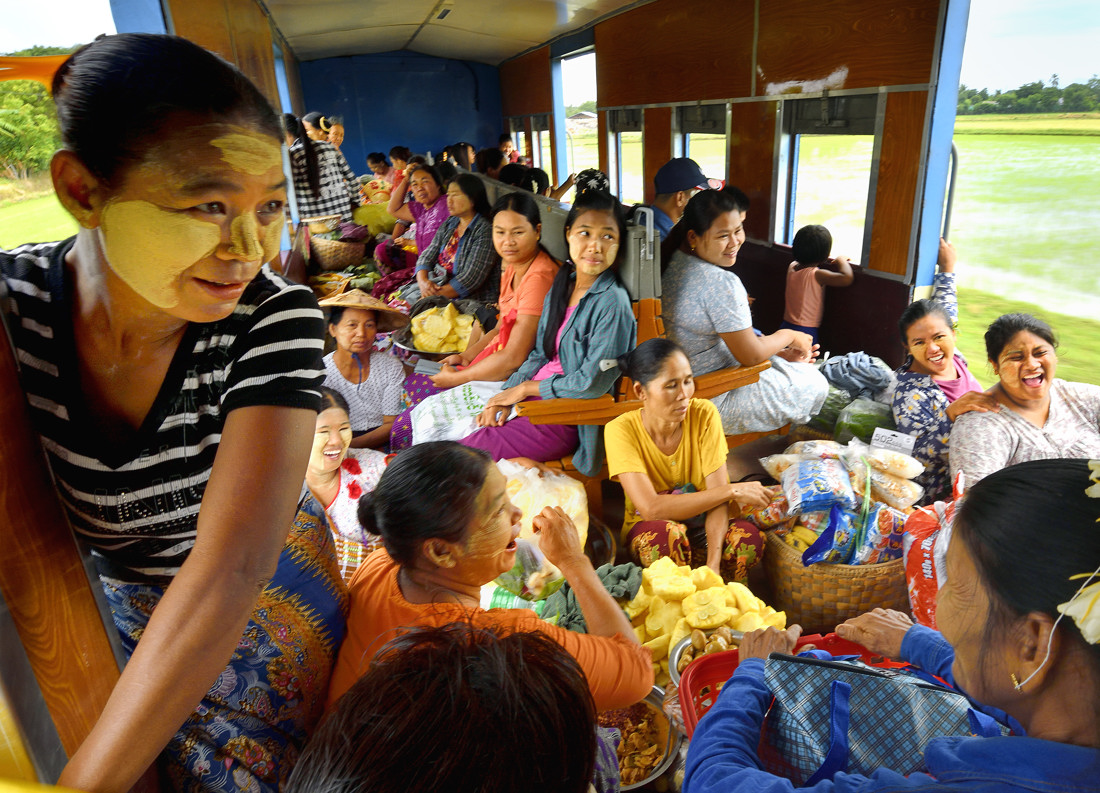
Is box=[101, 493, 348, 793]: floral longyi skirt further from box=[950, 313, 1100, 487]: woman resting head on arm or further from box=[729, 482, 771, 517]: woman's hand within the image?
box=[950, 313, 1100, 487]: woman resting head on arm

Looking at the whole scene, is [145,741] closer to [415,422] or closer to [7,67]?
[7,67]

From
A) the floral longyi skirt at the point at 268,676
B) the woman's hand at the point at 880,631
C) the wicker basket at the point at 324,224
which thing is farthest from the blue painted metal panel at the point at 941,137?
the wicker basket at the point at 324,224

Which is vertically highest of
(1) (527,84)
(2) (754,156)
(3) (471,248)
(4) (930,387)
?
(1) (527,84)

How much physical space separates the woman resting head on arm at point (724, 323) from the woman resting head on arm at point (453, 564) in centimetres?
170

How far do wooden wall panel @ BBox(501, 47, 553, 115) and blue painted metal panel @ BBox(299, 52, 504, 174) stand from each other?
540 mm

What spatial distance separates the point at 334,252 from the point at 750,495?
486 centimetres

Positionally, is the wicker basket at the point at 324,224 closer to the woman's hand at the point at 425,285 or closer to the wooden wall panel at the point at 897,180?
the woman's hand at the point at 425,285

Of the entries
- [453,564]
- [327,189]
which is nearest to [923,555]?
[453,564]

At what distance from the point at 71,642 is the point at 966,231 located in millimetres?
4223

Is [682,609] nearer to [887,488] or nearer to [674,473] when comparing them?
[674,473]

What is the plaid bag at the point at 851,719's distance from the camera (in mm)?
1095

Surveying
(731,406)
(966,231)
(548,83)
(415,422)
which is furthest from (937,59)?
(548,83)

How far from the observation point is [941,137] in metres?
3.60

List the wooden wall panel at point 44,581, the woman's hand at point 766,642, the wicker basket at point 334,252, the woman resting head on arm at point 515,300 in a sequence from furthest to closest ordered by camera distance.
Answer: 1. the wicker basket at point 334,252
2. the woman resting head on arm at point 515,300
3. the woman's hand at point 766,642
4. the wooden wall panel at point 44,581
